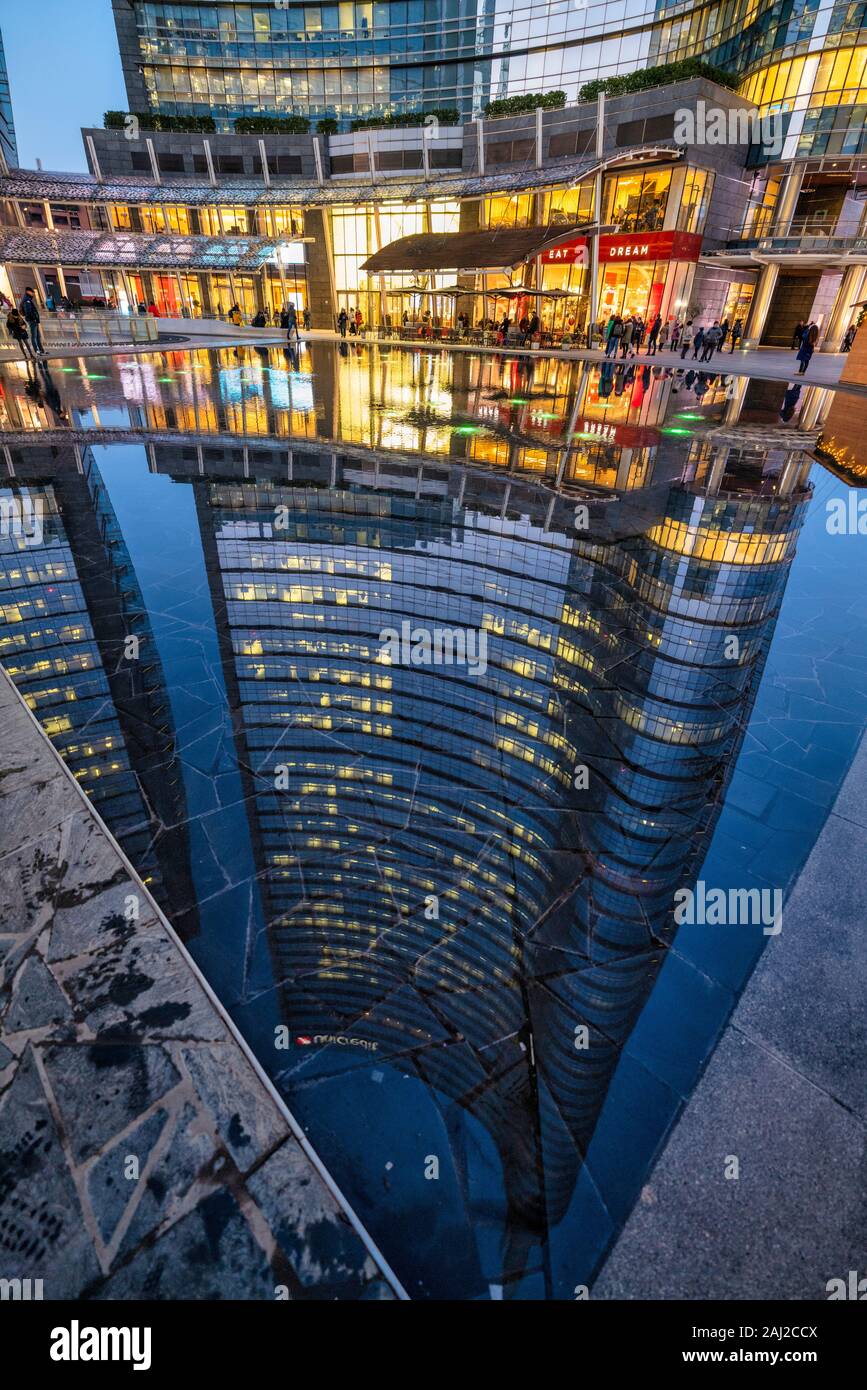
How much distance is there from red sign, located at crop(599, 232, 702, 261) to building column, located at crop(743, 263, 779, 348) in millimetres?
5895

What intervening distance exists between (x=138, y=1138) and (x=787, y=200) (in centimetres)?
5078

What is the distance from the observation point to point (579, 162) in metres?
36.8

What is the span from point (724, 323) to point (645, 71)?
1446 cm

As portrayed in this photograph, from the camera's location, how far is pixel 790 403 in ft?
70.2

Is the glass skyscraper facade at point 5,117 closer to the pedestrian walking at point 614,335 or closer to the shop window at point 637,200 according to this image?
the shop window at point 637,200

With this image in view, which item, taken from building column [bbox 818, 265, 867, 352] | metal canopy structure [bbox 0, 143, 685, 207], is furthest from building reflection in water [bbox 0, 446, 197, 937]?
building column [bbox 818, 265, 867, 352]

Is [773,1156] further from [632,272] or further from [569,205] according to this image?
[569,205]

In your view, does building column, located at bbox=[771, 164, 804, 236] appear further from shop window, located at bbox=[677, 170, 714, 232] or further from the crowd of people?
the crowd of people

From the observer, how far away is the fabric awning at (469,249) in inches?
1329

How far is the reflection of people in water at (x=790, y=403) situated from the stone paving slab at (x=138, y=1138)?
843 inches

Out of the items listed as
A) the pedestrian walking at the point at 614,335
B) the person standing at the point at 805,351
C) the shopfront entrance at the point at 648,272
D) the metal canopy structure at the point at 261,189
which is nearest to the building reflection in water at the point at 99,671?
the pedestrian walking at the point at 614,335

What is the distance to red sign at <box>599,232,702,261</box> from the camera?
113 feet

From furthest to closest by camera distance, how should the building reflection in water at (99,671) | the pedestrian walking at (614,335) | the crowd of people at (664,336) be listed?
the crowd of people at (664,336), the pedestrian walking at (614,335), the building reflection in water at (99,671)
